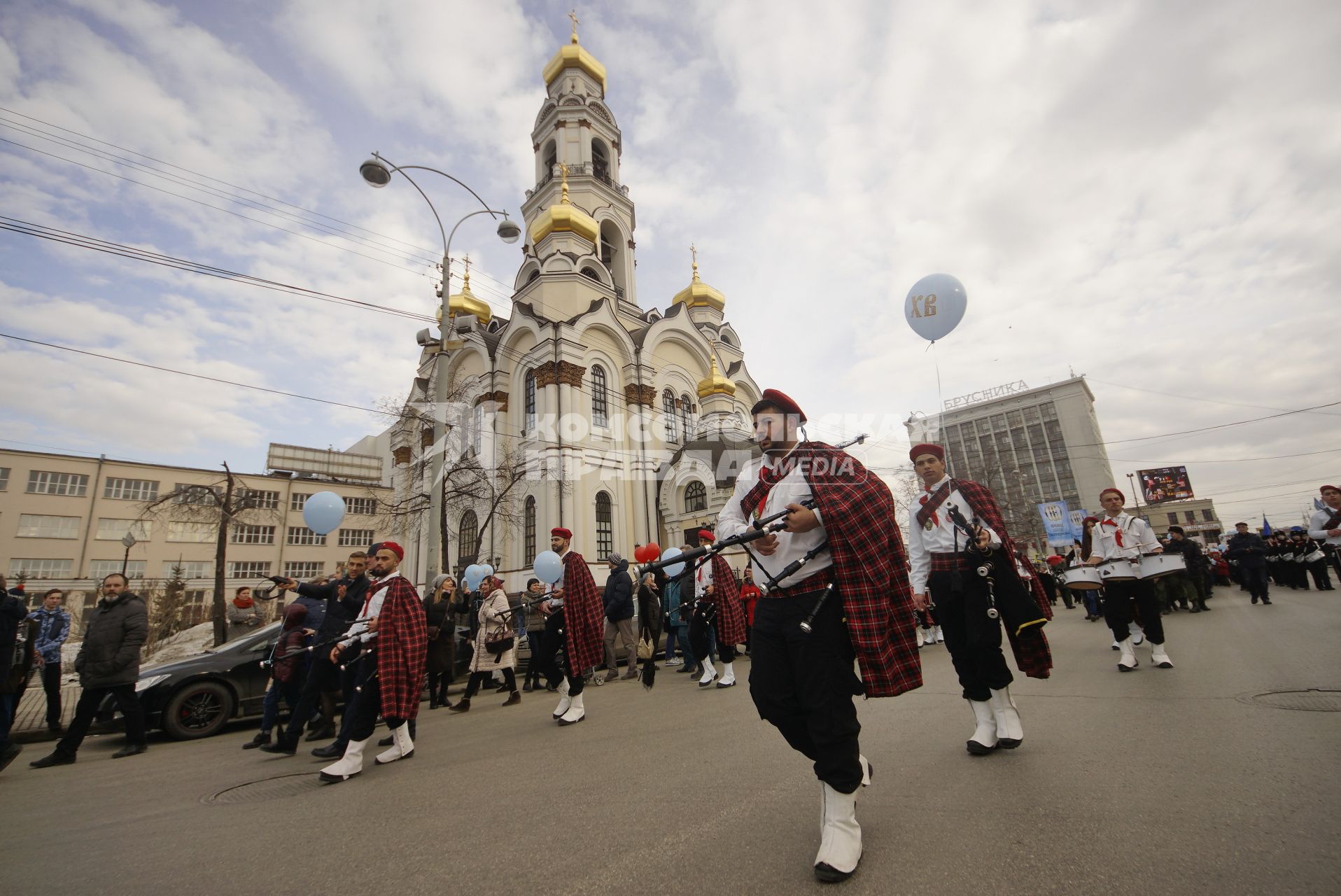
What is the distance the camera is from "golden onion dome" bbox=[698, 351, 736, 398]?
3077 cm

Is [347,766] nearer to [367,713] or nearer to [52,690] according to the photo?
Result: [367,713]

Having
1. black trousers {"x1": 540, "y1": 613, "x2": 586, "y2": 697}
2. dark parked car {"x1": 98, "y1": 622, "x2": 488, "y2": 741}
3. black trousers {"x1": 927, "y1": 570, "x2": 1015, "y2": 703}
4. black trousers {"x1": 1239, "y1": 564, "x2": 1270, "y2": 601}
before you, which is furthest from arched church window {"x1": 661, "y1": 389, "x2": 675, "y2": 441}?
black trousers {"x1": 927, "y1": 570, "x2": 1015, "y2": 703}

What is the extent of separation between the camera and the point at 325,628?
589cm

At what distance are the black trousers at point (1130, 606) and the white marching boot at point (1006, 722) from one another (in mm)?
3565

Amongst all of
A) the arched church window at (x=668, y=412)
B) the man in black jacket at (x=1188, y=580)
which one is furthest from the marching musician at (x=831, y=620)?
the arched church window at (x=668, y=412)

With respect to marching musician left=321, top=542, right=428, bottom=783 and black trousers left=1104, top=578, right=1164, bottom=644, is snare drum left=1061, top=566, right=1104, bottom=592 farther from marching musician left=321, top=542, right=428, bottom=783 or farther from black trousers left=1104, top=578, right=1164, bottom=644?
marching musician left=321, top=542, right=428, bottom=783

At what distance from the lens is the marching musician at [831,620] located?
2.54 metres

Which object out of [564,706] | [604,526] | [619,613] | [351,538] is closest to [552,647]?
[564,706]

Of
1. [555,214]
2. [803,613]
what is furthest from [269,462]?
[803,613]

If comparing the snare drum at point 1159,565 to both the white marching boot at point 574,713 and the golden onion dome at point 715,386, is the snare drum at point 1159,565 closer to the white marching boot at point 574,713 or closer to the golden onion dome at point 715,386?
the white marching boot at point 574,713

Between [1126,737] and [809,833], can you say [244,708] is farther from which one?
[1126,737]

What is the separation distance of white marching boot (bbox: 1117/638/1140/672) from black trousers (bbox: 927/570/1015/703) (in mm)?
3331

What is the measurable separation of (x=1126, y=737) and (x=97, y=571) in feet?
156

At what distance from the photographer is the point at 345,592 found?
5.96m
